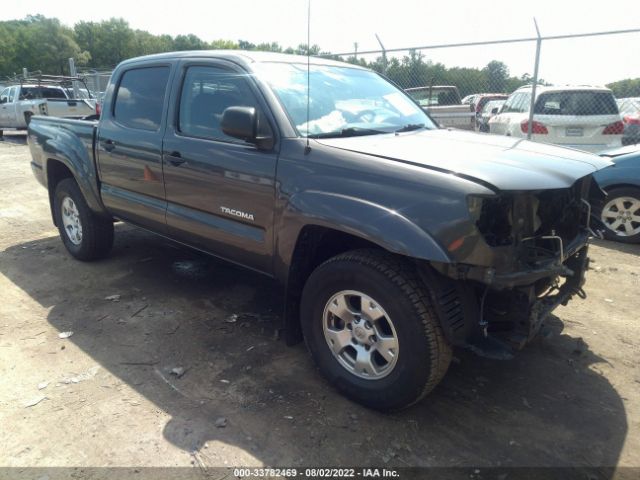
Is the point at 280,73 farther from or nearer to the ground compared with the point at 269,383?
farther from the ground

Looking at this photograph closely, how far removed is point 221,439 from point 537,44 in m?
7.28

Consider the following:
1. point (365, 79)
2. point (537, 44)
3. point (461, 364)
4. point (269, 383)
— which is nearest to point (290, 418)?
point (269, 383)

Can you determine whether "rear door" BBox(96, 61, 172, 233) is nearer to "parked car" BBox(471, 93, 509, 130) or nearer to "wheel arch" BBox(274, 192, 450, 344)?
"wheel arch" BBox(274, 192, 450, 344)

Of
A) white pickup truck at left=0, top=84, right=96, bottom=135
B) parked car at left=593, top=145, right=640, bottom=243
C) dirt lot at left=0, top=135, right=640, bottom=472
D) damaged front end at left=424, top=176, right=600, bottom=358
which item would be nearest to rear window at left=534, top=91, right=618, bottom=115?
parked car at left=593, top=145, right=640, bottom=243

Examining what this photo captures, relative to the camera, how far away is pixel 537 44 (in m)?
7.43

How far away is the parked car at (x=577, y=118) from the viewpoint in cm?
757

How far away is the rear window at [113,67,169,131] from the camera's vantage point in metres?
4.01

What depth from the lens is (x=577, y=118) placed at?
298 inches

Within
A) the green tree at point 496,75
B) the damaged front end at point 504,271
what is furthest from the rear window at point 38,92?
the damaged front end at point 504,271

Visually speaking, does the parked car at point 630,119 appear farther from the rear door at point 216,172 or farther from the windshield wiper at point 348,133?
the rear door at point 216,172

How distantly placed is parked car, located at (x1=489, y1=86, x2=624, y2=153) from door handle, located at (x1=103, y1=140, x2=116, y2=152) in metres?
6.16

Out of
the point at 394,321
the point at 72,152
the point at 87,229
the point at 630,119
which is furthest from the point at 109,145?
the point at 630,119

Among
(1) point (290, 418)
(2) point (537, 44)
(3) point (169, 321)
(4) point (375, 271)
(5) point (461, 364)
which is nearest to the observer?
(4) point (375, 271)

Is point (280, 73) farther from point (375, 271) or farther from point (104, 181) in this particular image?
point (104, 181)
